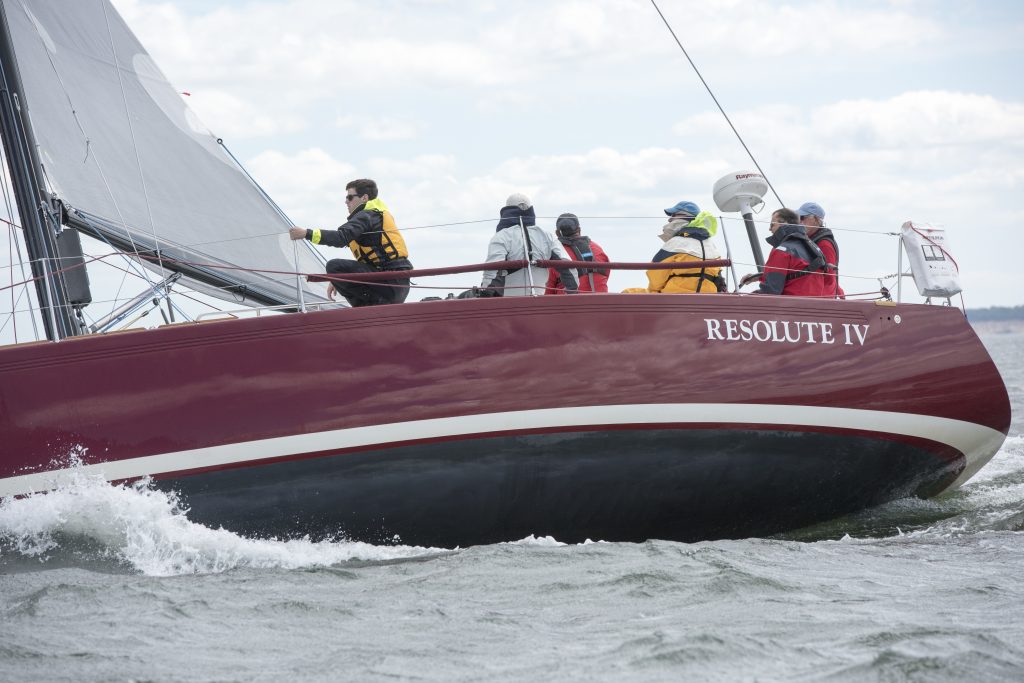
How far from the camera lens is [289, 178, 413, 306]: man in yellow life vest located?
679cm

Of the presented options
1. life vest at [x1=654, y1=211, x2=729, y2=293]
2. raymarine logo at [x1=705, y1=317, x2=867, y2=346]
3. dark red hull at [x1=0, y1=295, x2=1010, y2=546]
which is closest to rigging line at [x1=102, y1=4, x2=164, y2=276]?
dark red hull at [x1=0, y1=295, x2=1010, y2=546]

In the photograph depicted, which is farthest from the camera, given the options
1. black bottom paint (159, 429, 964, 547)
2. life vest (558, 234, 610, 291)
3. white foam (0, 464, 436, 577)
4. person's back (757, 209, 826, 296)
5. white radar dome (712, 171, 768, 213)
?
white radar dome (712, 171, 768, 213)

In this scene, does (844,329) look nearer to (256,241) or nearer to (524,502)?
(524,502)

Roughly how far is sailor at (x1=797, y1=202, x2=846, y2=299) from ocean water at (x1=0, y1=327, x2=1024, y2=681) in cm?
→ 150

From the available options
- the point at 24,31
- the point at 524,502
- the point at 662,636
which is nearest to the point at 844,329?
the point at 524,502

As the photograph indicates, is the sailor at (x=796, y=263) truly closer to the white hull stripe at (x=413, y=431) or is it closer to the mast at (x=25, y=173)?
the white hull stripe at (x=413, y=431)

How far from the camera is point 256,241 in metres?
9.07

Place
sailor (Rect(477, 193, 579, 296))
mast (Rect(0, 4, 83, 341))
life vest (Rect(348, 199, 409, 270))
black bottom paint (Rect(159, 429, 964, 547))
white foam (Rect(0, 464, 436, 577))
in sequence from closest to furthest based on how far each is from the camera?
white foam (Rect(0, 464, 436, 577)) → black bottom paint (Rect(159, 429, 964, 547)) → sailor (Rect(477, 193, 579, 296)) → life vest (Rect(348, 199, 409, 270)) → mast (Rect(0, 4, 83, 341))

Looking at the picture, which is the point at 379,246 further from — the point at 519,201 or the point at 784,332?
the point at 784,332

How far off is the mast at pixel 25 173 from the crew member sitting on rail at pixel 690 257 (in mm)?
3562

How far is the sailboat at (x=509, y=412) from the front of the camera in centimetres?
608

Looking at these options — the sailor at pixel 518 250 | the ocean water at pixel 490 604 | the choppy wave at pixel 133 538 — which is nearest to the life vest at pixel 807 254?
the sailor at pixel 518 250

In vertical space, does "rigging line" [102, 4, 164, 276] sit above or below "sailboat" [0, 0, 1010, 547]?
above

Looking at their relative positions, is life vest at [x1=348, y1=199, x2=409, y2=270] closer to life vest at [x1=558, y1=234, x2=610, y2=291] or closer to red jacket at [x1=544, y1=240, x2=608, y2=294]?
red jacket at [x1=544, y1=240, x2=608, y2=294]
